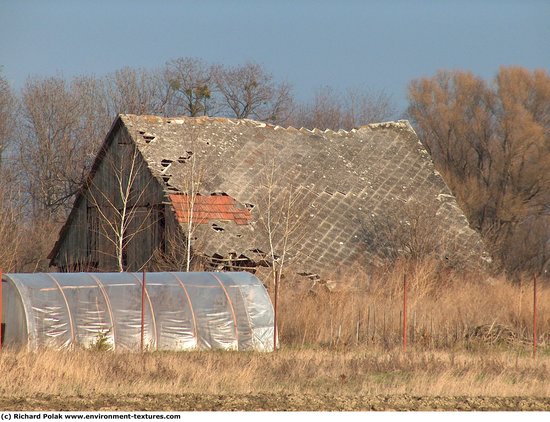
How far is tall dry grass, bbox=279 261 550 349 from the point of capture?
74.6 ft

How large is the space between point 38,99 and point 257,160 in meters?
29.5

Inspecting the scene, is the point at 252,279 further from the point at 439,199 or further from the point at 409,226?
the point at 439,199

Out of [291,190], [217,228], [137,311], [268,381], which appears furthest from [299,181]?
[268,381]

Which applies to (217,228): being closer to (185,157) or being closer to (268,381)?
(185,157)

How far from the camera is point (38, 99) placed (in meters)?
59.0

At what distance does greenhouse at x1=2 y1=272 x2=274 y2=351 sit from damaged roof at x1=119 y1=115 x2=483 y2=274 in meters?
6.48

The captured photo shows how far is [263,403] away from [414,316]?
9834 mm

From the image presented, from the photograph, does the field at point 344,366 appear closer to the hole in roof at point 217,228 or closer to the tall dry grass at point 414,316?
the tall dry grass at point 414,316

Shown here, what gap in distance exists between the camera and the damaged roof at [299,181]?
97.9 ft

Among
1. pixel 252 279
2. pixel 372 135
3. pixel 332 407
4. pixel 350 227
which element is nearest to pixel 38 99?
pixel 372 135

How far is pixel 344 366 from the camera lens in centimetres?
1803

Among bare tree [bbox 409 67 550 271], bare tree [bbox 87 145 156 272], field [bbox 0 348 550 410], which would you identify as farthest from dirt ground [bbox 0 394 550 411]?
bare tree [bbox 409 67 550 271]

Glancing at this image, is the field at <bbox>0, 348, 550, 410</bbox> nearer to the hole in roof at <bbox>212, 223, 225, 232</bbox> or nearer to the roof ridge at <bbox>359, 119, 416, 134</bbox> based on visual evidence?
the hole in roof at <bbox>212, 223, 225, 232</bbox>

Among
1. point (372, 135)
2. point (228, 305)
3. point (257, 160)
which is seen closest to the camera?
point (228, 305)
